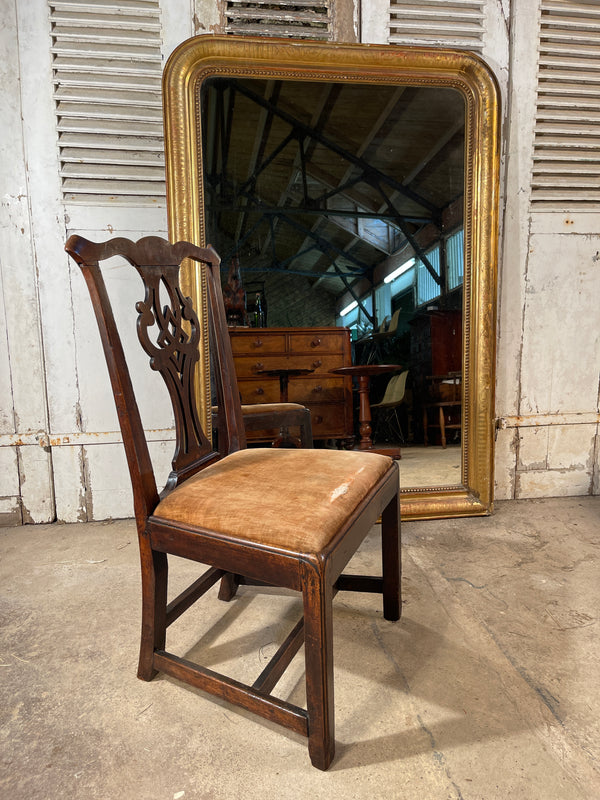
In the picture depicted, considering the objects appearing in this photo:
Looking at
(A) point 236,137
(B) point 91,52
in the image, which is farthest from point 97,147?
(A) point 236,137

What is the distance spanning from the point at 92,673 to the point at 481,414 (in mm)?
2042

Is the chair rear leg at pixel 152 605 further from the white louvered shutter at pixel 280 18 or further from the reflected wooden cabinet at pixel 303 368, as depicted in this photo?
the white louvered shutter at pixel 280 18

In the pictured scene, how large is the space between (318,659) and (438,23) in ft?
9.32

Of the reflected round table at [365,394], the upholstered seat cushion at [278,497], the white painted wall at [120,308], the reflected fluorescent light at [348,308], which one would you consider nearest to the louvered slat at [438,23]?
the white painted wall at [120,308]

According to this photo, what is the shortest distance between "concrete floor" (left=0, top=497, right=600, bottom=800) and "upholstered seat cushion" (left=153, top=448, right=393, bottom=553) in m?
0.49

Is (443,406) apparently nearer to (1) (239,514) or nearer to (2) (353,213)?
(2) (353,213)

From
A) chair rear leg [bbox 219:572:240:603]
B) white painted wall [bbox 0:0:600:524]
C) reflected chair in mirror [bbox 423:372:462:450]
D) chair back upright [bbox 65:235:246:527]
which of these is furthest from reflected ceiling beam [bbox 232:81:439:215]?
chair rear leg [bbox 219:572:240:603]

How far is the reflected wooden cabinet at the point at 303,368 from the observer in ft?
8.05

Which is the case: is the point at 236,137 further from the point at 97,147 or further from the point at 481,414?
the point at 481,414

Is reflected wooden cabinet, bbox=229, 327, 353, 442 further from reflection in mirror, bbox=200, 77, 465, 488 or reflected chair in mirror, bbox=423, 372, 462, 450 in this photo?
reflected chair in mirror, bbox=423, 372, 462, 450

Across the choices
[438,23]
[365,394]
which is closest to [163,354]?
[365,394]

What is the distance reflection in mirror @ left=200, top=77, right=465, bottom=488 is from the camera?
7.45 feet

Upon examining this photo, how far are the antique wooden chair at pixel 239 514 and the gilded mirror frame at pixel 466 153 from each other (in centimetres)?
97

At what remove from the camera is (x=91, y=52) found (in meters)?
2.16
